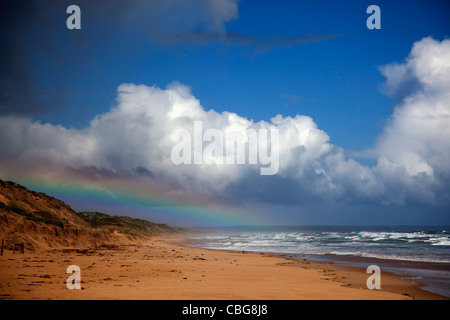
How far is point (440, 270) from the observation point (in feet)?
67.8

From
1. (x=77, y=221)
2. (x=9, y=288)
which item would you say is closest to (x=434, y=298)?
(x=9, y=288)

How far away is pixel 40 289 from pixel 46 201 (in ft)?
138

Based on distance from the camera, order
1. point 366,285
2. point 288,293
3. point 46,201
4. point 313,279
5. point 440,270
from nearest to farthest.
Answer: point 288,293, point 366,285, point 313,279, point 440,270, point 46,201
